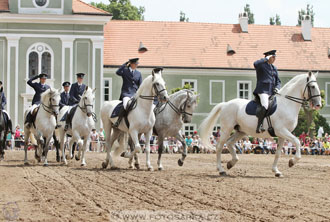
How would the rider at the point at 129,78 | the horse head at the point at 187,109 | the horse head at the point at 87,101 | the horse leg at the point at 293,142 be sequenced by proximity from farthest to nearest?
the horse head at the point at 87,101 → the horse head at the point at 187,109 → the rider at the point at 129,78 → the horse leg at the point at 293,142

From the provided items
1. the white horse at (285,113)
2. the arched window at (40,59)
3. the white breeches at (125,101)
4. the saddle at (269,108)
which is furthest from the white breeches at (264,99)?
the arched window at (40,59)

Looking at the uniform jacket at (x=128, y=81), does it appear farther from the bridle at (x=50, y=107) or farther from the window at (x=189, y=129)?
the window at (x=189, y=129)

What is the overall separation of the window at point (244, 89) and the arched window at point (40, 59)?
54.3 ft

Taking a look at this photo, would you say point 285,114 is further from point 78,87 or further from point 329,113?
point 329,113

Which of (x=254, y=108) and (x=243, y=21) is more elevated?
(x=243, y=21)

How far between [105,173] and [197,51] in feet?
138

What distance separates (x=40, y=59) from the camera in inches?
1991

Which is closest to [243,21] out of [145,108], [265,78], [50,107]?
[50,107]

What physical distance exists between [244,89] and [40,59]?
17843 mm

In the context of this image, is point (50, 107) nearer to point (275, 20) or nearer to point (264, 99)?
point (264, 99)

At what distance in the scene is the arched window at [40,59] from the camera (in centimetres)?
5028

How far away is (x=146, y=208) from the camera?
10250 mm

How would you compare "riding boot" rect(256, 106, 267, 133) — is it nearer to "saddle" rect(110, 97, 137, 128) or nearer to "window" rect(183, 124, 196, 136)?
"saddle" rect(110, 97, 137, 128)

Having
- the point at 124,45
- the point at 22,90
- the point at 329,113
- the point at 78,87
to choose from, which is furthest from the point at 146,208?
the point at 329,113
